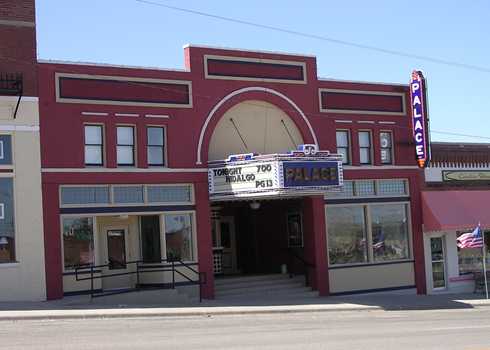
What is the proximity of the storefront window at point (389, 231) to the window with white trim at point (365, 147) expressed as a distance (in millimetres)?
1842

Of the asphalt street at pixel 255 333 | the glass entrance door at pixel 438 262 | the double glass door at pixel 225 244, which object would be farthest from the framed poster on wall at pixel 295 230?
the asphalt street at pixel 255 333

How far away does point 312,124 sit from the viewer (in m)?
29.9

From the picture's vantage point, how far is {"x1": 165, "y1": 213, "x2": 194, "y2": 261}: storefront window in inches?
1048

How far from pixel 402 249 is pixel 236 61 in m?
10.3

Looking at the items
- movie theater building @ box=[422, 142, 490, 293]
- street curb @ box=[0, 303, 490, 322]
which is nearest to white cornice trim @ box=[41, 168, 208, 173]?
street curb @ box=[0, 303, 490, 322]

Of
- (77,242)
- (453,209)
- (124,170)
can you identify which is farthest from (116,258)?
(453,209)

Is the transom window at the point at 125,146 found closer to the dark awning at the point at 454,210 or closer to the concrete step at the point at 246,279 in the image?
the concrete step at the point at 246,279

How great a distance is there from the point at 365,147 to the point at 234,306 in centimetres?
1020

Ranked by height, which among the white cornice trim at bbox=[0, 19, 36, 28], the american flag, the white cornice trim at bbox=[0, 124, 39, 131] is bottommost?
the american flag

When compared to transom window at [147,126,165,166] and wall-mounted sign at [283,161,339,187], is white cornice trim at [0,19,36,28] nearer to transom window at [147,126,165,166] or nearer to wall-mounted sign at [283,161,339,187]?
transom window at [147,126,165,166]

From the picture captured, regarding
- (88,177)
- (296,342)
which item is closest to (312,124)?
(88,177)

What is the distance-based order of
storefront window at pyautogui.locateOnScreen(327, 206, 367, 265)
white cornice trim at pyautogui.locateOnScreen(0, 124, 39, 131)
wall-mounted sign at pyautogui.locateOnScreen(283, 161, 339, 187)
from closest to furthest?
white cornice trim at pyautogui.locateOnScreen(0, 124, 39, 131)
wall-mounted sign at pyautogui.locateOnScreen(283, 161, 339, 187)
storefront window at pyautogui.locateOnScreen(327, 206, 367, 265)

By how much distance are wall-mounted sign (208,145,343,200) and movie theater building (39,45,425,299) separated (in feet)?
0.15

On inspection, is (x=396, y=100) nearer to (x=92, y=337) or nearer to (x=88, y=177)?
(x=88, y=177)
